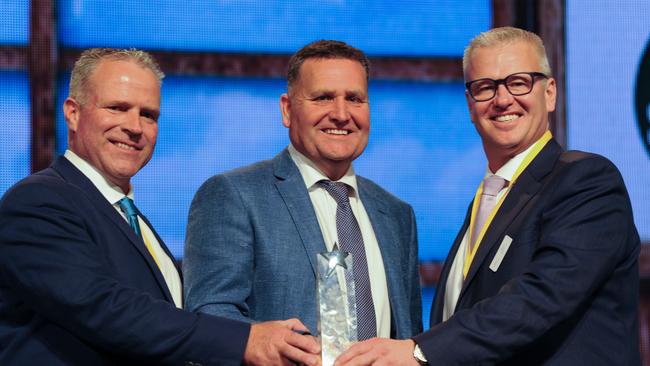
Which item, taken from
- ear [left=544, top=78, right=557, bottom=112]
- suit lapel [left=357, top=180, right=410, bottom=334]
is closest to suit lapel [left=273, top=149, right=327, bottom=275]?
suit lapel [left=357, top=180, right=410, bottom=334]

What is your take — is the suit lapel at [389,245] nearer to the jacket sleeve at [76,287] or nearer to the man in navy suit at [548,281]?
the man in navy suit at [548,281]

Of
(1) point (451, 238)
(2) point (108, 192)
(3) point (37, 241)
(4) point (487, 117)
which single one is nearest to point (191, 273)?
(2) point (108, 192)

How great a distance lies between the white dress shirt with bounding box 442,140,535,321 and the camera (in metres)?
2.95

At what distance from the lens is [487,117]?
9.82 feet

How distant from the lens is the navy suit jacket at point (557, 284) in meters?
2.56

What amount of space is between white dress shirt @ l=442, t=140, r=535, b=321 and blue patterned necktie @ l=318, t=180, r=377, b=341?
22 cm

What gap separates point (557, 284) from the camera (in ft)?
8.39

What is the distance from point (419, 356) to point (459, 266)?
476mm

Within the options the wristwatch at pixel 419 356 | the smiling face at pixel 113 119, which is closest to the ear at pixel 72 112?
the smiling face at pixel 113 119

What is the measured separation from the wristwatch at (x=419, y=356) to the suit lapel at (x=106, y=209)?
658 millimetres

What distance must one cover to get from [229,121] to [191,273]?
152 cm

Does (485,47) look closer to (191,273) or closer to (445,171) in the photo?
(191,273)

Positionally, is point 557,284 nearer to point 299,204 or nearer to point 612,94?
point 299,204

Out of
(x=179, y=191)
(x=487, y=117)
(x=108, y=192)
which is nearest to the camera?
(x=108, y=192)
